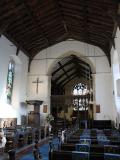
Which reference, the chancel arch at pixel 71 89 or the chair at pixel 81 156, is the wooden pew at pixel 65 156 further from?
the chancel arch at pixel 71 89

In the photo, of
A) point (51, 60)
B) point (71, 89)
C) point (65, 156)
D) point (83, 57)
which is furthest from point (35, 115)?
point (71, 89)

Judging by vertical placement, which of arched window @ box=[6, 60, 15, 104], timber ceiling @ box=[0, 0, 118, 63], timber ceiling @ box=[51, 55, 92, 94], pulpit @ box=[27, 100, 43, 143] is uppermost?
timber ceiling @ box=[0, 0, 118, 63]

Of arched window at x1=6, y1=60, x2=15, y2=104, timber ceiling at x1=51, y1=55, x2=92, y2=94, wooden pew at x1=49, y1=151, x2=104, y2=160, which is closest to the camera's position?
wooden pew at x1=49, y1=151, x2=104, y2=160

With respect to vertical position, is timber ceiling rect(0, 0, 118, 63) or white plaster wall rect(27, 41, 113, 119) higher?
timber ceiling rect(0, 0, 118, 63)

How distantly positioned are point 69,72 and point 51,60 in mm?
7412

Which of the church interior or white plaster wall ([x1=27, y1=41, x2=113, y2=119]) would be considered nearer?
the church interior

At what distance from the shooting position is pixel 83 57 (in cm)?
1767

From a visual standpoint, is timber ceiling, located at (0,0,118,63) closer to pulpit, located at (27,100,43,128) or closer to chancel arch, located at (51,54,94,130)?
chancel arch, located at (51,54,94,130)

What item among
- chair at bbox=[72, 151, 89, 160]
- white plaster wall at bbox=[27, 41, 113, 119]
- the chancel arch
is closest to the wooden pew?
chair at bbox=[72, 151, 89, 160]

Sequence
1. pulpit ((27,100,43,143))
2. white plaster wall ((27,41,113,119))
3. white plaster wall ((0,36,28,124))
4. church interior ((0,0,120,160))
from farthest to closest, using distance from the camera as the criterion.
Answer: white plaster wall ((27,41,113,119)), pulpit ((27,100,43,143)), white plaster wall ((0,36,28,124)), church interior ((0,0,120,160))

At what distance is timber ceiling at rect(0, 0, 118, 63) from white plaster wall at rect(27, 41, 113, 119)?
70 cm

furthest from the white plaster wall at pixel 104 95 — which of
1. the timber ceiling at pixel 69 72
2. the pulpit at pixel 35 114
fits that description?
the pulpit at pixel 35 114

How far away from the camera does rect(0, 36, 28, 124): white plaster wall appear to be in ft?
43.5

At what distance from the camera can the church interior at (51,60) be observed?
11.1 metres
